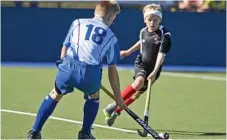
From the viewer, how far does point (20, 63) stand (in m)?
14.4

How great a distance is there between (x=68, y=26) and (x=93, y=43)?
888 centimetres

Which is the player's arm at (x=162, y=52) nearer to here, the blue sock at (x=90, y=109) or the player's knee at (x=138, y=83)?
the player's knee at (x=138, y=83)

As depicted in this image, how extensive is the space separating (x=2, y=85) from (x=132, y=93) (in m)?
3.44

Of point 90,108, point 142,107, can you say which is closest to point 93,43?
point 90,108

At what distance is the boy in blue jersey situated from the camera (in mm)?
5738

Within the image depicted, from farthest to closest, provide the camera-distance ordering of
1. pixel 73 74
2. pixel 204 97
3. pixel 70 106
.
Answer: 1. pixel 204 97
2. pixel 70 106
3. pixel 73 74

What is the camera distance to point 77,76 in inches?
225

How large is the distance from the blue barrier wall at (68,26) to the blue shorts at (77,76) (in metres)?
8.74

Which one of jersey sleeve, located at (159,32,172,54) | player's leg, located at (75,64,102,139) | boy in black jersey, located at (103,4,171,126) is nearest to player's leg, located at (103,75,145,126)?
boy in black jersey, located at (103,4,171,126)

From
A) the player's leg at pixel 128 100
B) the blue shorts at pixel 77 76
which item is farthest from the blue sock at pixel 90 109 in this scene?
the player's leg at pixel 128 100

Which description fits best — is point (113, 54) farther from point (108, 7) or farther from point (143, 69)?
point (143, 69)

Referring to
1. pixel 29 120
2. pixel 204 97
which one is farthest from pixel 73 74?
pixel 204 97

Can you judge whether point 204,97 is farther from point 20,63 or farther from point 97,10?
point 20,63

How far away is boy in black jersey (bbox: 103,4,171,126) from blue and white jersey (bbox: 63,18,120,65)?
4.97ft
